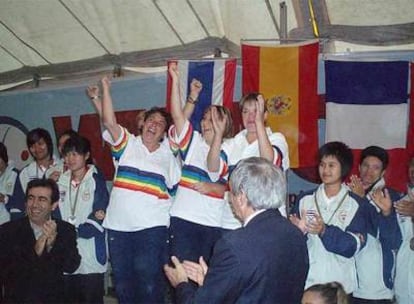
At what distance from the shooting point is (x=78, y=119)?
216 inches

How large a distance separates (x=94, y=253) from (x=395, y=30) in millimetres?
2493

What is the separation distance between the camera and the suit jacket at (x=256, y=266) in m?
2.00

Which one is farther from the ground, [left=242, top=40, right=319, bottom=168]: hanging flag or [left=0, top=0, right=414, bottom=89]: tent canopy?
[left=0, top=0, right=414, bottom=89]: tent canopy

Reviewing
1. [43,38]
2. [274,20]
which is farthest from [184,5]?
[43,38]

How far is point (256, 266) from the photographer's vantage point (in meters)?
2.00

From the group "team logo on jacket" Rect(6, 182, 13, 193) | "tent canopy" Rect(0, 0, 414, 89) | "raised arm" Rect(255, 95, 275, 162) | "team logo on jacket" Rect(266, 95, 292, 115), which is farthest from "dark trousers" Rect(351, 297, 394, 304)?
"team logo on jacket" Rect(6, 182, 13, 193)

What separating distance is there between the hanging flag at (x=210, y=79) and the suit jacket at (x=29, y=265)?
5.78 feet

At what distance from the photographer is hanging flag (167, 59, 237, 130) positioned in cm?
457

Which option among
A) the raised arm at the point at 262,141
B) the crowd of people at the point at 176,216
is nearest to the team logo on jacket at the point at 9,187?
the crowd of people at the point at 176,216

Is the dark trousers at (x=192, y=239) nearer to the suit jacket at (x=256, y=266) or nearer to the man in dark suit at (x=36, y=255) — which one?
the man in dark suit at (x=36, y=255)

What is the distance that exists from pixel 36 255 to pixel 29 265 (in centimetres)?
6

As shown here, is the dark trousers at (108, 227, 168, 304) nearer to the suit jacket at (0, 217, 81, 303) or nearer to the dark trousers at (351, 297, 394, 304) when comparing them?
the suit jacket at (0, 217, 81, 303)

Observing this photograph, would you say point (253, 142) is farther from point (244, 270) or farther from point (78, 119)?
point (78, 119)

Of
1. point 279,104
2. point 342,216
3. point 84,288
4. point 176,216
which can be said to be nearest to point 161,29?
point 279,104
